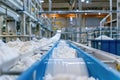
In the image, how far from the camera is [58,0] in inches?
691

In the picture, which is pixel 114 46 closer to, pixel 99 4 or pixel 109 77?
pixel 109 77

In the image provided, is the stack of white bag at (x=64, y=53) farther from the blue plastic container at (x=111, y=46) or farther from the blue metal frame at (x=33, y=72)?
the blue plastic container at (x=111, y=46)

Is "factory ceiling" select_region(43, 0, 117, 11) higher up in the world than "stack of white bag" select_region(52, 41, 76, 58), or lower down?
higher up

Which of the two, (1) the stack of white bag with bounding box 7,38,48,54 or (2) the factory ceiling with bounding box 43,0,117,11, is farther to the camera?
(2) the factory ceiling with bounding box 43,0,117,11

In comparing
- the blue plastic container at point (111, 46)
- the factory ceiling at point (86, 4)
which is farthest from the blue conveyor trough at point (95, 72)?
the factory ceiling at point (86, 4)

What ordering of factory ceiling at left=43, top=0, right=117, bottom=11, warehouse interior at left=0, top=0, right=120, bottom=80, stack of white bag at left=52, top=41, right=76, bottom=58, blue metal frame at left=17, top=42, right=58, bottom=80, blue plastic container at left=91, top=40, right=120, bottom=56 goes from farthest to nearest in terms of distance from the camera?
factory ceiling at left=43, top=0, right=117, bottom=11 < blue plastic container at left=91, top=40, right=120, bottom=56 < stack of white bag at left=52, top=41, right=76, bottom=58 < warehouse interior at left=0, top=0, right=120, bottom=80 < blue metal frame at left=17, top=42, right=58, bottom=80

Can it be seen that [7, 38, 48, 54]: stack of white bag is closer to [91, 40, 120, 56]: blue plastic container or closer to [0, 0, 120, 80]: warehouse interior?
[0, 0, 120, 80]: warehouse interior

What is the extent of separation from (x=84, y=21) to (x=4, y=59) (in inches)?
739

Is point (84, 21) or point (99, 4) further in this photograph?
point (84, 21)

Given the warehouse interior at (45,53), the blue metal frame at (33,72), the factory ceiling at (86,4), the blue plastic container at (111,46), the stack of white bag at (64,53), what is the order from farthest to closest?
the factory ceiling at (86,4) → the blue plastic container at (111,46) → the stack of white bag at (64,53) → the warehouse interior at (45,53) → the blue metal frame at (33,72)

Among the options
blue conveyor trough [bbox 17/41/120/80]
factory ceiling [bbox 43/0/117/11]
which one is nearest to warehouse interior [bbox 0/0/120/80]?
blue conveyor trough [bbox 17/41/120/80]

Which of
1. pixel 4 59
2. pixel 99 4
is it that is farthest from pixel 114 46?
pixel 99 4

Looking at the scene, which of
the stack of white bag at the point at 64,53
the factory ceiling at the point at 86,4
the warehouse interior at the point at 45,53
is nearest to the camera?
the warehouse interior at the point at 45,53

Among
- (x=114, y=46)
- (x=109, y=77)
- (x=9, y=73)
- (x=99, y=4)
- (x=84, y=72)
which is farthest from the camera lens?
(x=99, y=4)
